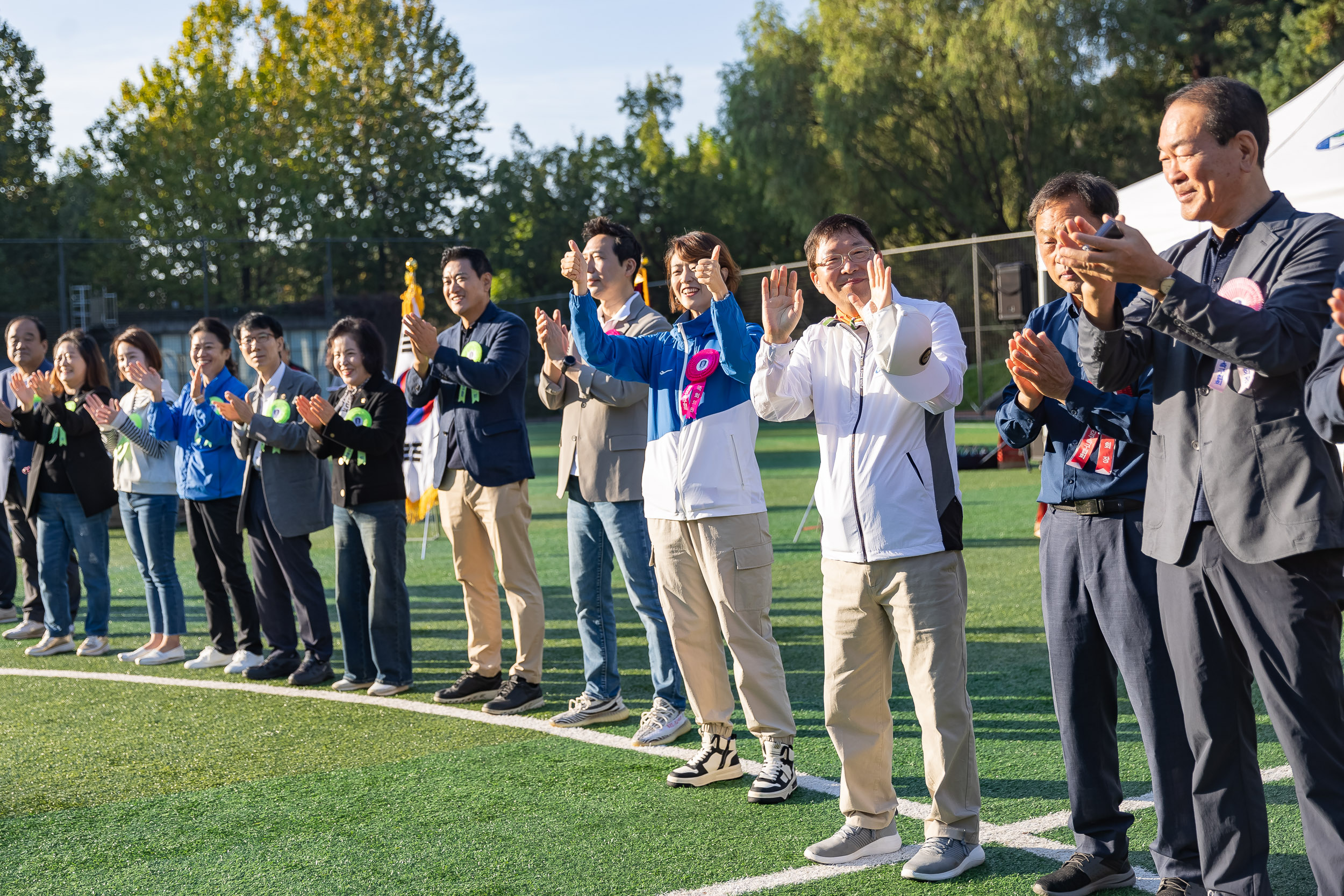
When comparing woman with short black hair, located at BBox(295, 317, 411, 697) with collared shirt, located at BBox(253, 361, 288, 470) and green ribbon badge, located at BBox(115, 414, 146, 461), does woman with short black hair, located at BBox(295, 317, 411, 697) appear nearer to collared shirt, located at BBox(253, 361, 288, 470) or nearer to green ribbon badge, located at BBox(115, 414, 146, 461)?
collared shirt, located at BBox(253, 361, 288, 470)

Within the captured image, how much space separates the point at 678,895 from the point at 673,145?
153 ft

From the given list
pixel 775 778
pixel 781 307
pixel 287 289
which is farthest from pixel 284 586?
pixel 287 289

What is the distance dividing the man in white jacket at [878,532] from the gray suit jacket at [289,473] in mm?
3462

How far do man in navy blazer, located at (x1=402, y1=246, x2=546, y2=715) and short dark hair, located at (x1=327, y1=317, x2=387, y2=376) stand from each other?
523 millimetres

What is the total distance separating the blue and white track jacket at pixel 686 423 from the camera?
438 cm

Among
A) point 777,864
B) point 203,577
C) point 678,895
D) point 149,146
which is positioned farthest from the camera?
point 149,146

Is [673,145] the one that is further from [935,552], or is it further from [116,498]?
[935,552]

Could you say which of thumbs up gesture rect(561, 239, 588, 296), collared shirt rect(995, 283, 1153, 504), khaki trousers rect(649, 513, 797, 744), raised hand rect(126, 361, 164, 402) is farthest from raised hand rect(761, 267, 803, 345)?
raised hand rect(126, 361, 164, 402)

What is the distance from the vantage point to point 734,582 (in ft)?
14.4

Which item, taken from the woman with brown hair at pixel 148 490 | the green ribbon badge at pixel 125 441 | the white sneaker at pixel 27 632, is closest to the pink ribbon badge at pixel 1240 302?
the woman with brown hair at pixel 148 490

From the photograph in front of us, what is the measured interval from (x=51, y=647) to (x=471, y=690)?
3.33 metres

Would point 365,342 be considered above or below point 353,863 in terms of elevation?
above

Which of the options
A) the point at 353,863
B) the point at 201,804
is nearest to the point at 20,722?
the point at 201,804

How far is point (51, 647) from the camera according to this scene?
747 centimetres
